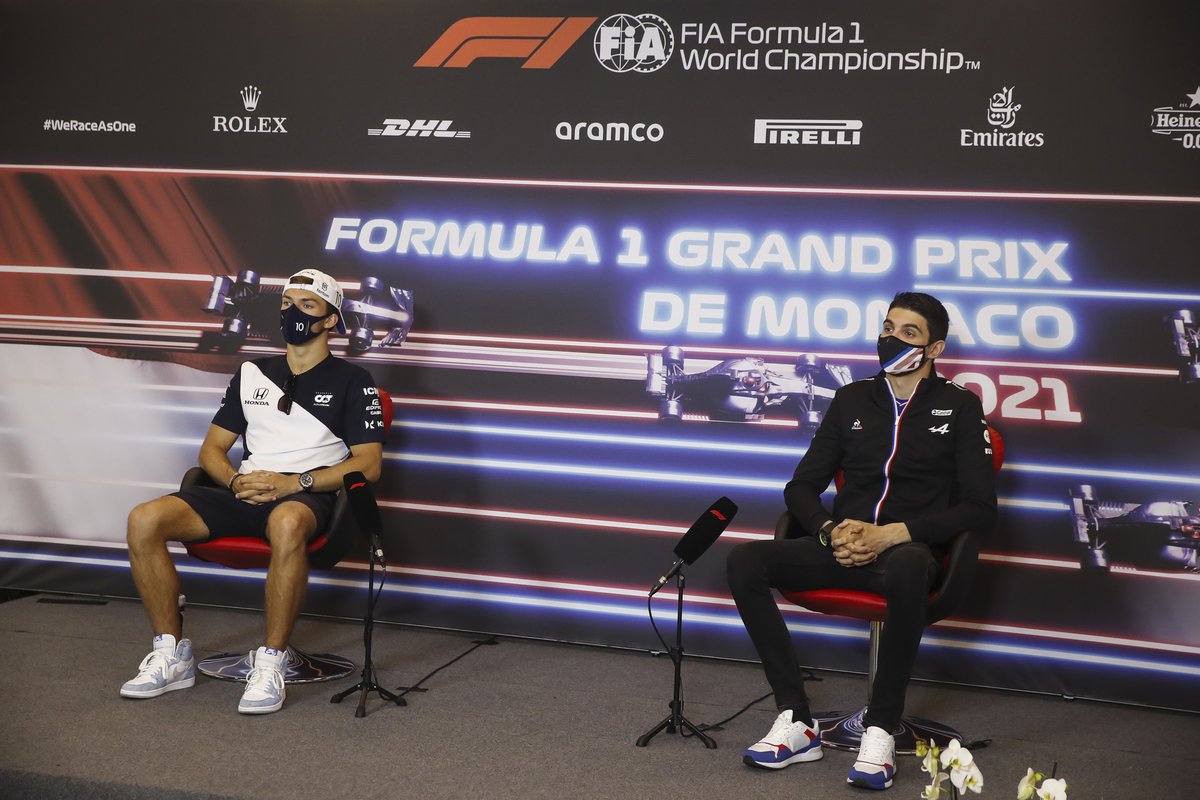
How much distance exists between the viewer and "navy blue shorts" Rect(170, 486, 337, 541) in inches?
137

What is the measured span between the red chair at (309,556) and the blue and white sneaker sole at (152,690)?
0.42 ft

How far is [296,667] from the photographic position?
3592 millimetres

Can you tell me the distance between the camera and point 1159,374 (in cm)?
368

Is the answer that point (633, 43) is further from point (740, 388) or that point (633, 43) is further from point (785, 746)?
point (785, 746)

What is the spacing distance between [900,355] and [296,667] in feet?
7.13

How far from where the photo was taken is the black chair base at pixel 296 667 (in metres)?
3.51

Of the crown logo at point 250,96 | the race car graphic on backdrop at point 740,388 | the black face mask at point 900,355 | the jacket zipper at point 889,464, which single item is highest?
the crown logo at point 250,96

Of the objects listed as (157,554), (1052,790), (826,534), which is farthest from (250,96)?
(1052,790)

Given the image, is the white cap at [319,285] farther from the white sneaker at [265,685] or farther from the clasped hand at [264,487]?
the white sneaker at [265,685]

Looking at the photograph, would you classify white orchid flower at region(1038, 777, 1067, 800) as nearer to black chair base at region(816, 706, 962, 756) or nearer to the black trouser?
the black trouser

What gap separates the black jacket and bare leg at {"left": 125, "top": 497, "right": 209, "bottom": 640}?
6.30 feet

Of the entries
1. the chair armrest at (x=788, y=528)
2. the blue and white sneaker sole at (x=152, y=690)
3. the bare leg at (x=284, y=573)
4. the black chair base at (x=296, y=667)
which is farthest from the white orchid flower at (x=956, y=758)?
the blue and white sneaker sole at (x=152, y=690)

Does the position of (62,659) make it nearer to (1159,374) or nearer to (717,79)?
(717,79)

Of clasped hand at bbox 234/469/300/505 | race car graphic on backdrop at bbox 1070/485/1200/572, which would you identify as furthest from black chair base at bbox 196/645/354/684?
race car graphic on backdrop at bbox 1070/485/1200/572
